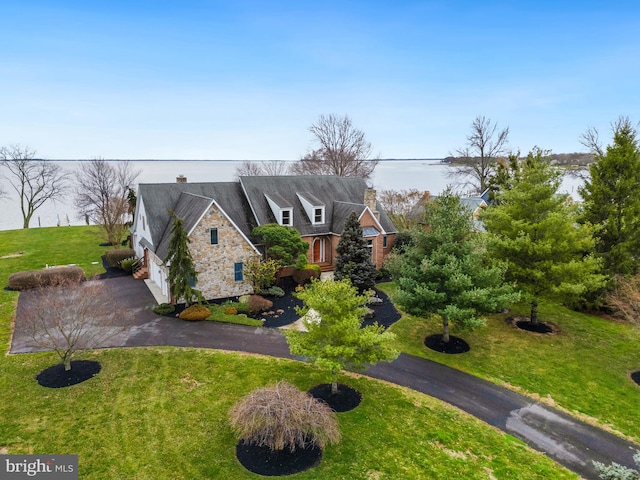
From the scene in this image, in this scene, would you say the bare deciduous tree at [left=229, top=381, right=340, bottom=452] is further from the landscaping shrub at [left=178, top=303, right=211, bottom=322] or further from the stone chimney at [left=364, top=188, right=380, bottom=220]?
the stone chimney at [left=364, top=188, right=380, bottom=220]

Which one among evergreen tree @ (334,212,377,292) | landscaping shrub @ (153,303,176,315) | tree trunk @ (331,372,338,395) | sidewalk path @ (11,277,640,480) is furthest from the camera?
evergreen tree @ (334,212,377,292)

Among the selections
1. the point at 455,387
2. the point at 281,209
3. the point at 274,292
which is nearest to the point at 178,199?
the point at 281,209

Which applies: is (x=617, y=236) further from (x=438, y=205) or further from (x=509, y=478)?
(x=509, y=478)

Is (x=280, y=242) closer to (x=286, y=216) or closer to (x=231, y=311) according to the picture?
(x=286, y=216)

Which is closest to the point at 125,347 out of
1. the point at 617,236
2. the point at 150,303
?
the point at 150,303

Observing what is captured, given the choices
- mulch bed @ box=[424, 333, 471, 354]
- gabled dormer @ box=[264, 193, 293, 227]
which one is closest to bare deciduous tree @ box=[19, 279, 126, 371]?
gabled dormer @ box=[264, 193, 293, 227]
